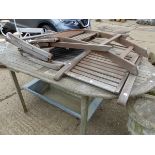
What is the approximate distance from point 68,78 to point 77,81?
0.30 feet

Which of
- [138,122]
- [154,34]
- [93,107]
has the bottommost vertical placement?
[154,34]

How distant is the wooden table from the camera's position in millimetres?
1381

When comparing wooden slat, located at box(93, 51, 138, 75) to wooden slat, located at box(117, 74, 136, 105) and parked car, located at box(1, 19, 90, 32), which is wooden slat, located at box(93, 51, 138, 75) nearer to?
wooden slat, located at box(117, 74, 136, 105)

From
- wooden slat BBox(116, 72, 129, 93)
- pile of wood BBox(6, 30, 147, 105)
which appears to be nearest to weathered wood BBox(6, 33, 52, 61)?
pile of wood BBox(6, 30, 147, 105)

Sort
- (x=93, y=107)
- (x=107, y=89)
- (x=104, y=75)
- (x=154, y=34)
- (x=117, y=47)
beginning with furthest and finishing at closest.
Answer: (x=154, y=34)
(x=93, y=107)
(x=117, y=47)
(x=104, y=75)
(x=107, y=89)

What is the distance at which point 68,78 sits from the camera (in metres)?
1.55

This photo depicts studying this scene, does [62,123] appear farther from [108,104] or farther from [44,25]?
[44,25]

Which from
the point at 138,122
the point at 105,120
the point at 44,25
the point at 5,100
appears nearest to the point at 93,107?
the point at 105,120

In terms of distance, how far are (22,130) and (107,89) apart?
1454mm

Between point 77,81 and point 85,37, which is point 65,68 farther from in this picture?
point 85,37

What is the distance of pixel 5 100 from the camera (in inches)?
114

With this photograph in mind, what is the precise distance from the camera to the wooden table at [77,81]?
1381mm

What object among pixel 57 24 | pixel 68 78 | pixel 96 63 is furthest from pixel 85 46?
pixel 57 24

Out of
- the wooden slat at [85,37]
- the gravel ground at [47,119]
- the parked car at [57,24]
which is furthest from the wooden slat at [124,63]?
the parked car at [57,24]
